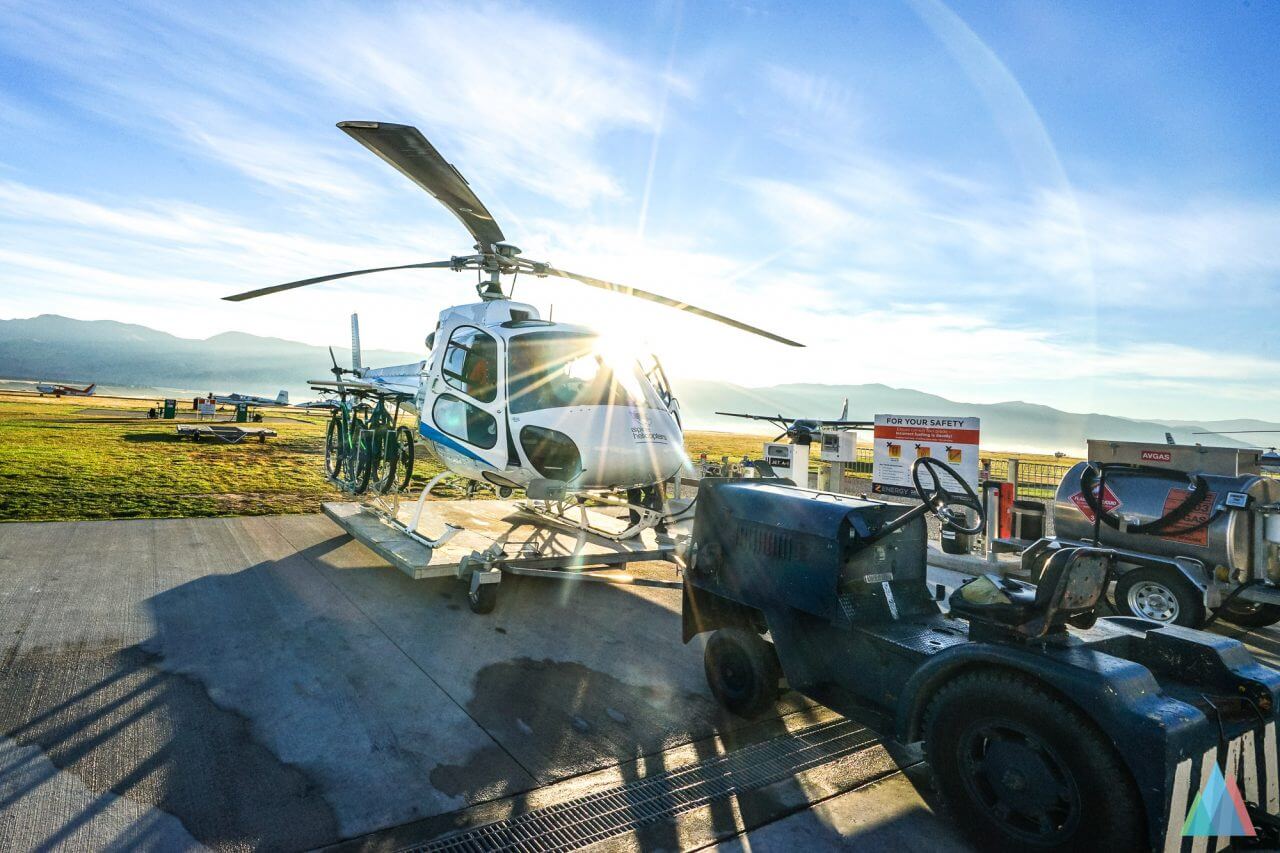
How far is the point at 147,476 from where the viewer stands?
50.8 feet

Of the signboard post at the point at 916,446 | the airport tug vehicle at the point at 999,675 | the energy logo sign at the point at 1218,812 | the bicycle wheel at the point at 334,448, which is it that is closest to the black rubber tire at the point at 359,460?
the bicycle wheel at the point at 334,448

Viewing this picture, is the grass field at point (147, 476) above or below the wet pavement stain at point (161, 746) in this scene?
above

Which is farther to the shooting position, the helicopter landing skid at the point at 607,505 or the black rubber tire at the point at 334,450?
the black rubber tire at the point at 334,450

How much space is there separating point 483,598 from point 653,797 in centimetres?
343

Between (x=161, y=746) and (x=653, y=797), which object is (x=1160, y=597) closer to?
(x=653, y=797)

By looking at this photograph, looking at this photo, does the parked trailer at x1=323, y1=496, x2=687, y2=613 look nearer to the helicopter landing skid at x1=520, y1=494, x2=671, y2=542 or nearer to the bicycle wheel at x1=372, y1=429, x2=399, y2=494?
the helicopter landing skid at x1=520, y1=494, x2=671, y2=542

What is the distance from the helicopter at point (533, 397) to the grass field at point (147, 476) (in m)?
5.78

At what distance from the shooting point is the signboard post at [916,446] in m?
9.34

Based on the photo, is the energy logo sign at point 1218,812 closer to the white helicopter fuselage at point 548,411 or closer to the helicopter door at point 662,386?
the white helicopter fuselage at point 548,411

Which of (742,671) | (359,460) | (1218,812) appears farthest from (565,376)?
(1218,812)

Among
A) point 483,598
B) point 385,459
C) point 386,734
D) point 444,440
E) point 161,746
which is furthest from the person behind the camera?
point 385,459

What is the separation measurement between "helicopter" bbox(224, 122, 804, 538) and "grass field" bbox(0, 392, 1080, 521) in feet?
19.0

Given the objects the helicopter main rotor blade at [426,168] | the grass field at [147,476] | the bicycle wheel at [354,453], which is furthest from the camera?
the grass field at [147,476]

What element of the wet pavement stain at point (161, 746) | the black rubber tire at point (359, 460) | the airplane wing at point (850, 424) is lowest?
the wet pavement stain at point (161, 746)
